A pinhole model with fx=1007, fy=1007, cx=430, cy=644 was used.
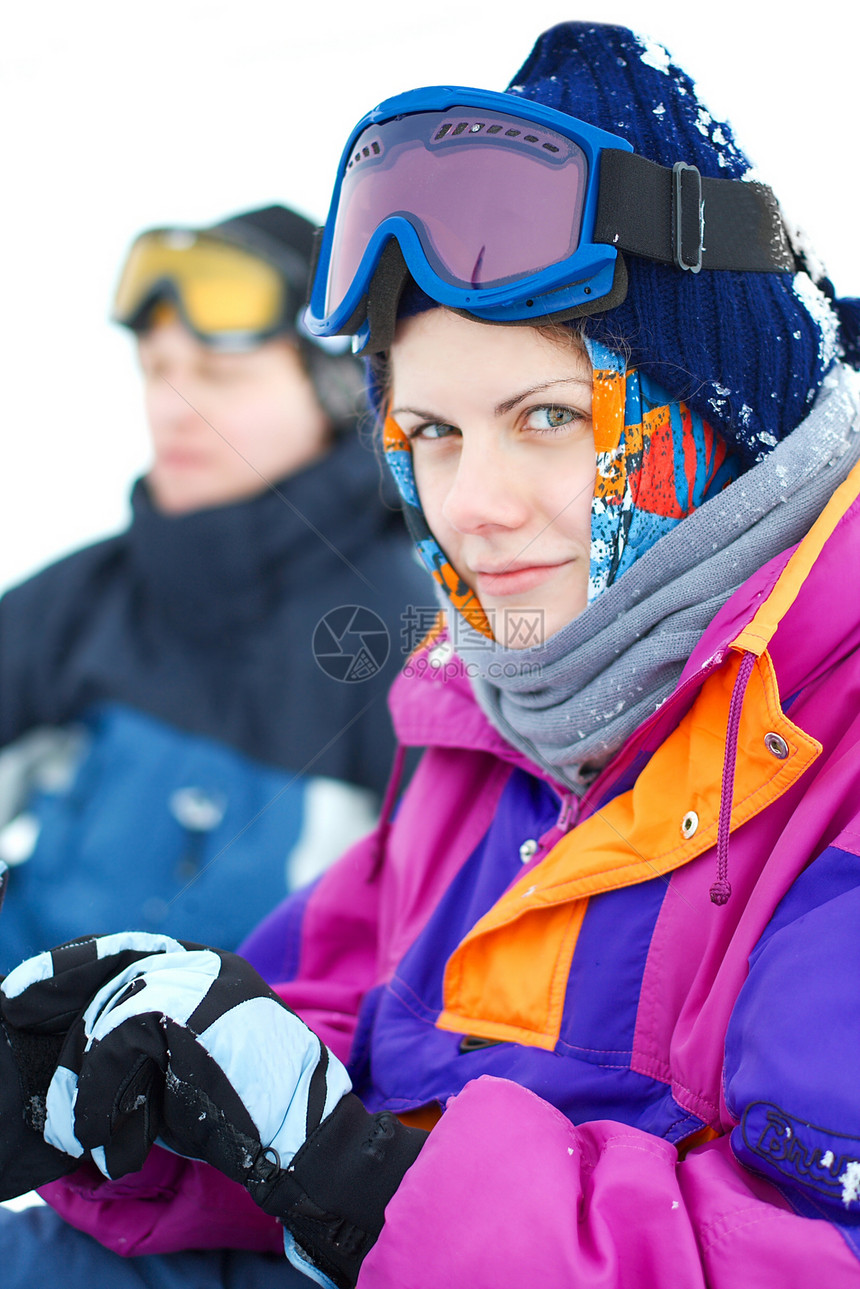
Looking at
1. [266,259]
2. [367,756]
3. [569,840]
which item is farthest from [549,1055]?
[266,259]

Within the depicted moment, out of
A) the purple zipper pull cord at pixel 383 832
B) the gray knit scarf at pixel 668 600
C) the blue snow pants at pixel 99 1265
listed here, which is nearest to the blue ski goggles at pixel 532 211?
the gray knit scarf at pixel 668 600

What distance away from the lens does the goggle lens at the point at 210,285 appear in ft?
8.48

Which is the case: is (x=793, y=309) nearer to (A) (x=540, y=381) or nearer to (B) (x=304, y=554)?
(A) (x=540, y=381)

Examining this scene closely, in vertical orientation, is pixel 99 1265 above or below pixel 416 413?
below

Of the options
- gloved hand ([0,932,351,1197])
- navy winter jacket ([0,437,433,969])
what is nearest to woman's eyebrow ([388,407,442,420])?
gloved hand ([0,932,351,1197])

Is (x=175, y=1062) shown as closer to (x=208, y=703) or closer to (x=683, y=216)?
(x=683, y=216)

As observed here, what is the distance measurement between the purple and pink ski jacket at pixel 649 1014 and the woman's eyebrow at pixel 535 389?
0.29m

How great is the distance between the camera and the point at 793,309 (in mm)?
1121

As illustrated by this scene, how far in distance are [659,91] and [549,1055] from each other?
1040 millimetres

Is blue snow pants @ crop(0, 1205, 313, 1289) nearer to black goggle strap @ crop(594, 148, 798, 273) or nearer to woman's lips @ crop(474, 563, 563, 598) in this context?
woman's lips @ crop(474, 563, 563, 598)

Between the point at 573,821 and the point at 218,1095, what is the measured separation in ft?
1.53

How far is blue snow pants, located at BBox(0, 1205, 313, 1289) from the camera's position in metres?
0.96

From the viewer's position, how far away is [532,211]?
3.49 ft

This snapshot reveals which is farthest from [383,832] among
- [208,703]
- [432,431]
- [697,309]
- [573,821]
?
[208,703]
